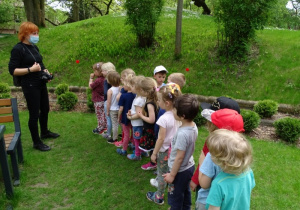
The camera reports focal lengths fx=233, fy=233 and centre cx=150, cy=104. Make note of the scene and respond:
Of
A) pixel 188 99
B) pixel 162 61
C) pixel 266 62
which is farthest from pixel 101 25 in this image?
pixel 188 99

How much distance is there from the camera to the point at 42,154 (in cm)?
402

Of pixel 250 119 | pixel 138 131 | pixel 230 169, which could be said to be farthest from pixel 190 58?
pixel 230 169

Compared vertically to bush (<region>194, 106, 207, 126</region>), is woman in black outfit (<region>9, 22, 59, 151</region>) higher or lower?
higher

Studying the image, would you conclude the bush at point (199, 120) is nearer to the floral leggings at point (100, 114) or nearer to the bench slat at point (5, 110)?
the floral leggings at point (100, 114)

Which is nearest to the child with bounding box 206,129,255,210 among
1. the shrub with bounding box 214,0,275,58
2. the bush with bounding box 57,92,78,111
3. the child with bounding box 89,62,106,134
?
the child with bounding box 89,62,106,134

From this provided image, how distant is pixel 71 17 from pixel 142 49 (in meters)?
18.0

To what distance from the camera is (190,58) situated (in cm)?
810

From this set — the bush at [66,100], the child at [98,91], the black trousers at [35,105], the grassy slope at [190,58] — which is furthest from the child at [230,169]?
the bush at [66,100]

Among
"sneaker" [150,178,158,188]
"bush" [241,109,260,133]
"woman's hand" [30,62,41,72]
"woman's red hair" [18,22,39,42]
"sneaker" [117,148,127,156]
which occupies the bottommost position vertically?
"sneaker" [150,178,158,188]

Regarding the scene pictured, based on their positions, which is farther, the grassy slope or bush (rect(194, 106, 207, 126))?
the grassy slope

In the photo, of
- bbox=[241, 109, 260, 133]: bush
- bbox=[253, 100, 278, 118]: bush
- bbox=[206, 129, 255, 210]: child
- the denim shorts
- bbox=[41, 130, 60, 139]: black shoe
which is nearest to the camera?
bbox=[206, 129, 255, 210]: child

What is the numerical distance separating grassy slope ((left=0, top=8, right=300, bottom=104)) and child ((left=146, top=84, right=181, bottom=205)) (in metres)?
4.42

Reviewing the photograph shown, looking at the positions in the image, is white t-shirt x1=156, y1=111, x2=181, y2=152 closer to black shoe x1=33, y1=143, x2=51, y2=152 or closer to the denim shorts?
the denim shorts

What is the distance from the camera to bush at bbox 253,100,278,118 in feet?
18.1
